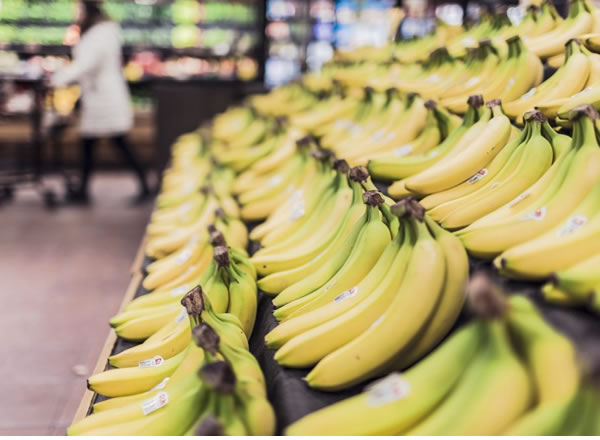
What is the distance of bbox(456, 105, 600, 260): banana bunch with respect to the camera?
1092mm

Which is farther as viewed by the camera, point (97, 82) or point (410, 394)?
point (97, 82)

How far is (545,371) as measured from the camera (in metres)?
0.81

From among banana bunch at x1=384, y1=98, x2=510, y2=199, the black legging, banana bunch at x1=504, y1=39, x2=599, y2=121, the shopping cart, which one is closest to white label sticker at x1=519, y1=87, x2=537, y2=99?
banana bunch at x1=504, y1=39, x2=599, y2=121

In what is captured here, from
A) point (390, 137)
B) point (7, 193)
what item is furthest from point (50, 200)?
point (390, 137)

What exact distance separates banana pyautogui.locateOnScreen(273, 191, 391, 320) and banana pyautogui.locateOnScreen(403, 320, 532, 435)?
580 millimetres

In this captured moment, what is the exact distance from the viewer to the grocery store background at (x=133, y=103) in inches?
156

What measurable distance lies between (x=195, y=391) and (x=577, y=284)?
589 millimetres

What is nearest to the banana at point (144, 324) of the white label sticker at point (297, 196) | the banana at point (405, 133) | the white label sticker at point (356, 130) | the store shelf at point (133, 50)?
the white label sticker at point (297, 196)

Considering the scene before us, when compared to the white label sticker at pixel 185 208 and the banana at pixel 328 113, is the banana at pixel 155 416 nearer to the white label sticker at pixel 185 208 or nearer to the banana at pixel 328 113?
the white label sticker at pixel 185 208

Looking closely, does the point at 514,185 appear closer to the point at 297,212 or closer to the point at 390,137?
the point at 297,212

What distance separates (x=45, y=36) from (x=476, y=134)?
6.65 metres

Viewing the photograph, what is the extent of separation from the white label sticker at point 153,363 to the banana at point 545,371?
872 mm

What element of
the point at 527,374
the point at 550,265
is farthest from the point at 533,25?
the point at 527,374

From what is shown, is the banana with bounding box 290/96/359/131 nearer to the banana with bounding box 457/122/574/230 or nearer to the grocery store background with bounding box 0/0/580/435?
the grocery store background with bounding box 0/0/580/435
